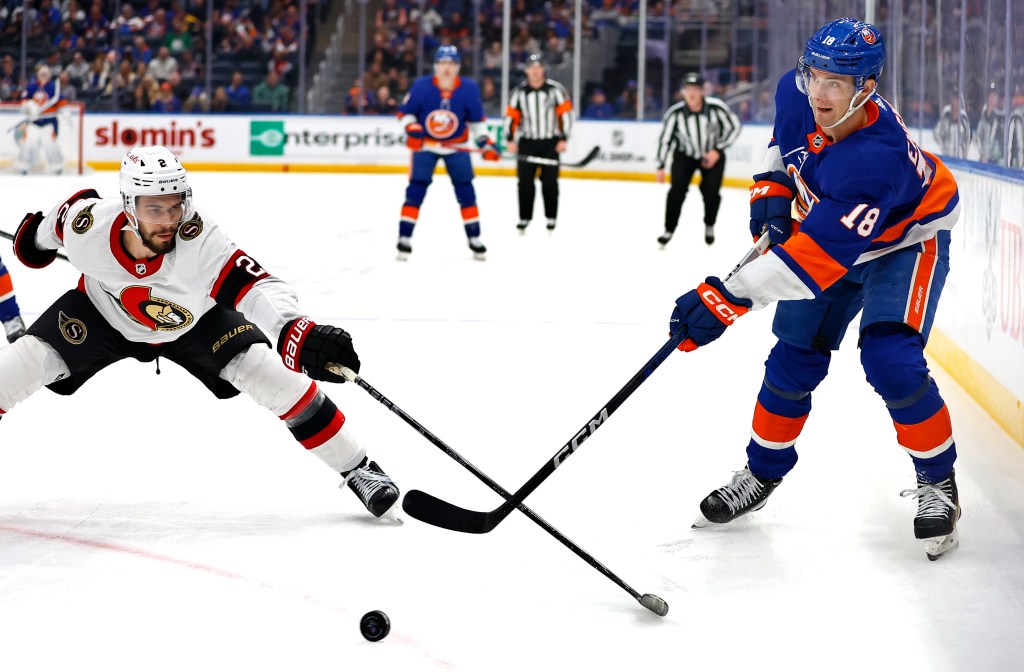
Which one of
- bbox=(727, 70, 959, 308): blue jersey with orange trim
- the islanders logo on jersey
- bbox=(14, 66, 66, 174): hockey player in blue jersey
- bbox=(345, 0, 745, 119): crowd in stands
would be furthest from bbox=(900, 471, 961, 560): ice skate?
bbox=(345, 0, 745, 119): crowd in stands

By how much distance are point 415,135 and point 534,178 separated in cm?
164

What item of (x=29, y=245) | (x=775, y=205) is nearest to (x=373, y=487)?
(x=29, y=245)

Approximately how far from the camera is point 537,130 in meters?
8.48

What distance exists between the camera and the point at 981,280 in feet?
13.5

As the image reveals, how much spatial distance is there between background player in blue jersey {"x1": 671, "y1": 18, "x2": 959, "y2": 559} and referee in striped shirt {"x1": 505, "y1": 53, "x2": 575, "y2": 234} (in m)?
5.73

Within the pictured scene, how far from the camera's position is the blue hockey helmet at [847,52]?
233 cm

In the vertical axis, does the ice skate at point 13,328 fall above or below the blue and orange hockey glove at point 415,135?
below

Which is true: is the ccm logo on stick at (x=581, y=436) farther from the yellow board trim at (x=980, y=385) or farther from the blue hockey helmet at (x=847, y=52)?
the yellow board trim at (x=980, y=385)

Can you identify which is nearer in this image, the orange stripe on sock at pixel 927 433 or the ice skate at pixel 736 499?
the orange stripe on sock at pixel 927 433

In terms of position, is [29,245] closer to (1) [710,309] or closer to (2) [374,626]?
(2) [374,626]

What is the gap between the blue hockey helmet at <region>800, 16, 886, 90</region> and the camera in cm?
233

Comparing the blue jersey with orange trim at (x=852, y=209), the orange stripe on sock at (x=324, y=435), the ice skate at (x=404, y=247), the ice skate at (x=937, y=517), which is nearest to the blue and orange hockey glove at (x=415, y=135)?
the ice skate at (x=404, y=247)

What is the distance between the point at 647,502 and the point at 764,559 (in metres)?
0.43

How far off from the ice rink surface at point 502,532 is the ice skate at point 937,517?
5 centimetres
